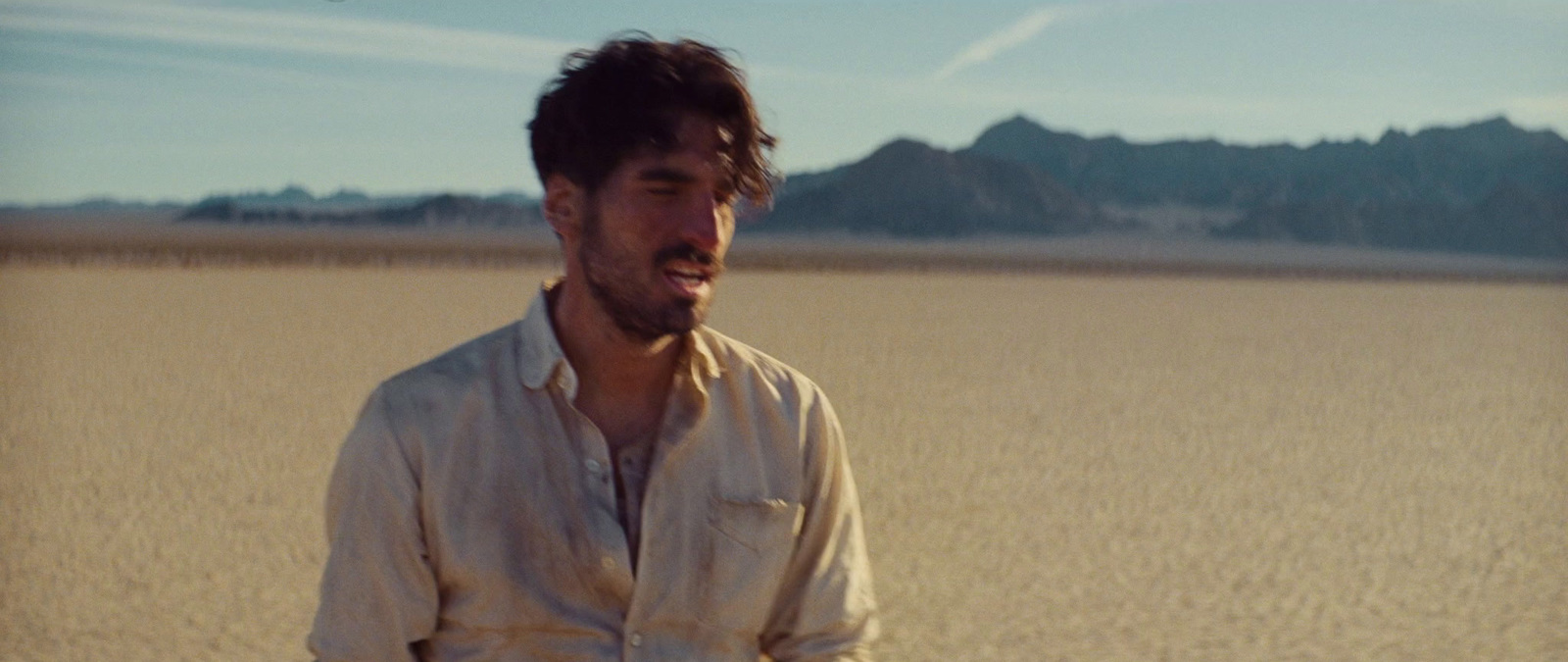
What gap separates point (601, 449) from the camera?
1749 mm

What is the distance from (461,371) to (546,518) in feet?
0.54

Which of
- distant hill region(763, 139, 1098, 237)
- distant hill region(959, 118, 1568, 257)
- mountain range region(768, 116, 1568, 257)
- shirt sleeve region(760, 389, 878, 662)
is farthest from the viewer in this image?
distant hill region(763, 139, 1098, 237)

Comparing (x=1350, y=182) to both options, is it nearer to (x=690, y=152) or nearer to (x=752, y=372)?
(x=752, y=372)

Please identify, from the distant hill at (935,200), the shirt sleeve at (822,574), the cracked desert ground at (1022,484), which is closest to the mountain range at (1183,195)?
the distant hill at (935,200)

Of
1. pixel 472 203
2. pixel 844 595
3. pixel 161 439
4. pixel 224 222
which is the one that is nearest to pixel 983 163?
pixel 472 203

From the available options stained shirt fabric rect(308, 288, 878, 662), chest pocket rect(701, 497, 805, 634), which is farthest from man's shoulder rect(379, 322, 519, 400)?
chest pocket rect(701, 497, 805, 634)

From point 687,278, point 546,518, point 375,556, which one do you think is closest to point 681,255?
point 687,278

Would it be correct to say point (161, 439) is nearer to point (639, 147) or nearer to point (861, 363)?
point (861, 363)

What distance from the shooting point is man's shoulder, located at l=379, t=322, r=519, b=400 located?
5.64 feet

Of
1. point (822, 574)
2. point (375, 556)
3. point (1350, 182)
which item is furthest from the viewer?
point (1350, 182)

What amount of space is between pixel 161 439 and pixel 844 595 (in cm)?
907

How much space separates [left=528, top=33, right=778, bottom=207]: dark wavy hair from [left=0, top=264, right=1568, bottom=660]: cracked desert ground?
3879 millimetres

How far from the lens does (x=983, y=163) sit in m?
101

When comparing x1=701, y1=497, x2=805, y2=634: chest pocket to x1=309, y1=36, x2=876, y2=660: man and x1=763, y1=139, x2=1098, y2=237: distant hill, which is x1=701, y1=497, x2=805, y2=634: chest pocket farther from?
x1=763, y1=139, x2=1098, y2=237: distant hill
